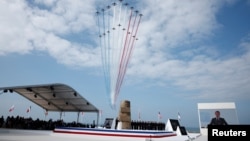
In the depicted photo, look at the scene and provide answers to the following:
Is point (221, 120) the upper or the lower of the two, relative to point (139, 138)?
upper

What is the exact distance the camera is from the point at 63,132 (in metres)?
23.4

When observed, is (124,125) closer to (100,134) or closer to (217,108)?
(100,134)

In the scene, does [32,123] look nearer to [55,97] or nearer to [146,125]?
[55,97]

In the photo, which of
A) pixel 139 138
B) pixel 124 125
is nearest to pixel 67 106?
pixel 124 125

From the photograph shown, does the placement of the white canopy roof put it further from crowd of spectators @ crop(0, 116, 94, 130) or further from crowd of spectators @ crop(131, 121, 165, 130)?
crowd of spectators @ crop(131, 121, 165, 130)

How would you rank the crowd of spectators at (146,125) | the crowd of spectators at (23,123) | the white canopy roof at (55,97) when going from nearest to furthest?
1. the white canopy roof at (55,97)
2. the crowd of spectators at (23,123)
3. the crowd of spectators at (146,125)

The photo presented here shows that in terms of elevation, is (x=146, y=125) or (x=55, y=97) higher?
(x=55, y=97)

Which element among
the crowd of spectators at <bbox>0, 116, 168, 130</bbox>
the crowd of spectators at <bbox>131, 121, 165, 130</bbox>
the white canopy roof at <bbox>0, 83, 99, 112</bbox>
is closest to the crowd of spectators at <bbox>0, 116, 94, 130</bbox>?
the crowd of spectators at <bbox>0, 116, 168, 130</bbox>

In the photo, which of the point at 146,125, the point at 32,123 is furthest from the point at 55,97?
the point at 146,125

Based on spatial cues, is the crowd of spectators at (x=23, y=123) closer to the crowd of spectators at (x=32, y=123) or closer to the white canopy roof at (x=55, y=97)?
the crowd of spectators at (x=32, y=123)

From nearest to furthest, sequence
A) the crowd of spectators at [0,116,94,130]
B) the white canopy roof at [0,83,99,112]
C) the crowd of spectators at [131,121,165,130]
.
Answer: the white canopy roof at [0,83,99,112] → the crowd of spectators at [0,116,94,130] → the crowd of spectators at [131,121,165,130]

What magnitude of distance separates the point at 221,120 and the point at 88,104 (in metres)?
19.4

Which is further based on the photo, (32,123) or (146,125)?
(146,125)

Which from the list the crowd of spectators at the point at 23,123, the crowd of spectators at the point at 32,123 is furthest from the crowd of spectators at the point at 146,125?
the crowd of spectators at the point at 23,123
